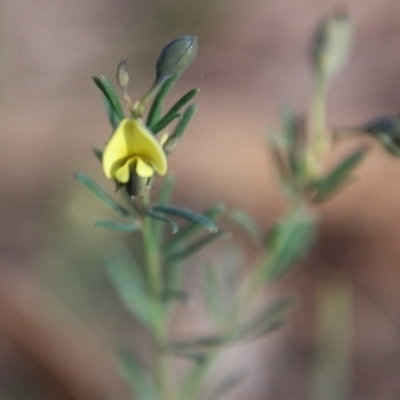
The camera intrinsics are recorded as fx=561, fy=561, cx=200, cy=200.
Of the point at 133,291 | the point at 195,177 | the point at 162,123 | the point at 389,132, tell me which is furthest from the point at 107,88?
the point at 195,177

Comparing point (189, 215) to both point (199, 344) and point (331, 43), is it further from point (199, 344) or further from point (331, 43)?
point (331, 43)

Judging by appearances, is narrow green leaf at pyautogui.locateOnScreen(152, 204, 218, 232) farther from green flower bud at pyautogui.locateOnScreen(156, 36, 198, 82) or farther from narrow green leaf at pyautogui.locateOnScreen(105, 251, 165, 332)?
narrow green leaf at pyautogui.locateOnScreen(105, 251, 165, 332)

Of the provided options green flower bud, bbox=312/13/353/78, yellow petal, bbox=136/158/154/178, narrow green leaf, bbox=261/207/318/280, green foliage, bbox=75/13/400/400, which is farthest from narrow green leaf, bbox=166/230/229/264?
green flower bud, bbox=312/13/353/78

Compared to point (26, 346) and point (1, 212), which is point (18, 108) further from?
Answer: point (26, 346)

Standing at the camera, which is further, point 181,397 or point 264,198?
point 264,198

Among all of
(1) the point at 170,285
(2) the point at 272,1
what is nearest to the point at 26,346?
(1) the point at 170,285

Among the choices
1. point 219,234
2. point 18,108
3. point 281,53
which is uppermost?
point 281,53

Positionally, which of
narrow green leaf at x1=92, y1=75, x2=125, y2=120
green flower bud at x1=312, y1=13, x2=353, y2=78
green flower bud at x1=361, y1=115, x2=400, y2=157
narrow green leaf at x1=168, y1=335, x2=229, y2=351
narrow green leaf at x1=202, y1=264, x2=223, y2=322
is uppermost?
green flower bud at x1=312, y1=13, x2=353, y2=78
